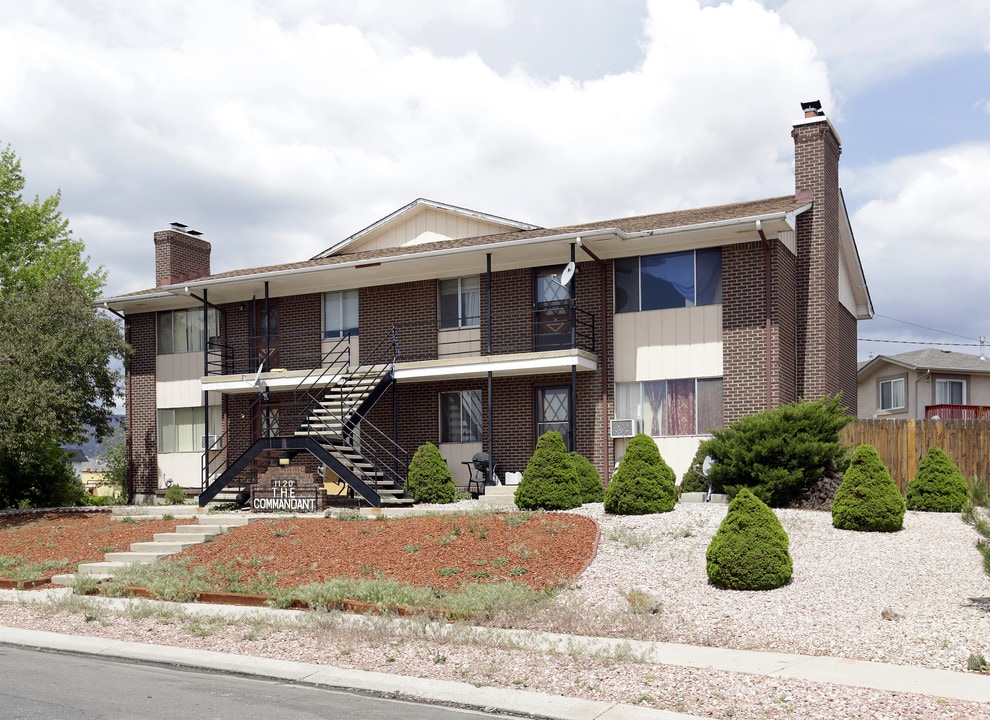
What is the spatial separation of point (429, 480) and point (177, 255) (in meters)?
13.7

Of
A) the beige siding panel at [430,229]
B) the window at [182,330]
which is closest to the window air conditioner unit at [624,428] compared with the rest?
the beige siding panel at [430,229]

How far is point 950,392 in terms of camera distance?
39.4 meters

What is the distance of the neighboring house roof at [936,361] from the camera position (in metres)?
38.7

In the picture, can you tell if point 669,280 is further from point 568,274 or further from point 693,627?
point 693,627

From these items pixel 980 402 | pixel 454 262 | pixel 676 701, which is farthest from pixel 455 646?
pixel 980 402

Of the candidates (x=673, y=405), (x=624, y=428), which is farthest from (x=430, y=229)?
(x=673, y=405)

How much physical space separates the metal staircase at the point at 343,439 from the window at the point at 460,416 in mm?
1248

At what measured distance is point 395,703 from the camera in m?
8.57

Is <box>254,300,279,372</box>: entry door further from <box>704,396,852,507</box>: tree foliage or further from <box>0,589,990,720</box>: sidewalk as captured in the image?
<box>0,589,990,720</box>: sidewalk

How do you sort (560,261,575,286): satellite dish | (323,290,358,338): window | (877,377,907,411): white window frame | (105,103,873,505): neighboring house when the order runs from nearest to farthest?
(560,261,575,286): satellite dish
(105,103,873,505): neighboring house
(323,290,358,338): window
(877,377,907,411): white window frame

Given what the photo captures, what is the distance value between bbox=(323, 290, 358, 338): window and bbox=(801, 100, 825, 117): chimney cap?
11.8 meters

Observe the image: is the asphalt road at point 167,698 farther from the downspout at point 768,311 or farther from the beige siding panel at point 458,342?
the beige siding panel at point 458,342

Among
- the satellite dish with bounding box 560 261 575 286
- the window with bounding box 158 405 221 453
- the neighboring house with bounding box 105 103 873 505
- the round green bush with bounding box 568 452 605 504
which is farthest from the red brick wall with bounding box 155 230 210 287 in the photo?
the round green bush with bounding box 568 452 605 504

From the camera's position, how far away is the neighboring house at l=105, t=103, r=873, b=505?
70.3 ft
